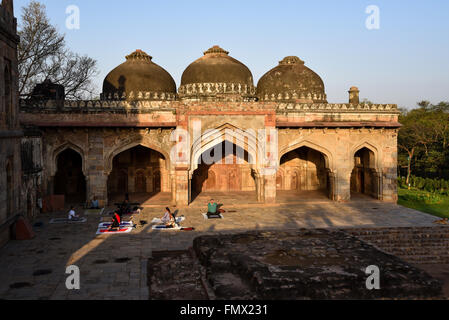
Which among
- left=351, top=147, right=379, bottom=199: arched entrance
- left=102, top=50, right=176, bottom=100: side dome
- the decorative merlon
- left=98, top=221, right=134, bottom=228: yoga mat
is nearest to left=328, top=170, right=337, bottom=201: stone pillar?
left=351, top=147, right=379, bottom=199: arched entrance

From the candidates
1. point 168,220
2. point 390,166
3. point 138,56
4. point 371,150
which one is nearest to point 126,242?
point 168,220

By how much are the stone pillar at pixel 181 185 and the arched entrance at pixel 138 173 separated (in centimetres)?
390

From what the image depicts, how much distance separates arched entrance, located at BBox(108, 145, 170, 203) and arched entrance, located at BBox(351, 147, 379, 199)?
34.4ft

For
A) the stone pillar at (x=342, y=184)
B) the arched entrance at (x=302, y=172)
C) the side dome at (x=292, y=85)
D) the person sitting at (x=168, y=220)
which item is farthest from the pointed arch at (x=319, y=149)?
the person sitting at (x=168, y=220)

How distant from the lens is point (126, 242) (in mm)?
11469

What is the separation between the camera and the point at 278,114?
60.3 ft

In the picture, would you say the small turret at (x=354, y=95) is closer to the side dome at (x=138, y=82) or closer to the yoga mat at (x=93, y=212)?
the side dome at (x=138, y=82)

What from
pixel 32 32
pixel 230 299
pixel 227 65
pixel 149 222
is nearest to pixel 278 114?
pixel 227 65

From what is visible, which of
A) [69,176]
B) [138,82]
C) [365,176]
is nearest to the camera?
[69,176]

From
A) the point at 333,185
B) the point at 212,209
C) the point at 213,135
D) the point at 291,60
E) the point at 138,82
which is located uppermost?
the point at 291,60

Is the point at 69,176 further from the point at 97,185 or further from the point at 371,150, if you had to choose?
the point at 371,150

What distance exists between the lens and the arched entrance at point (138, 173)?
68.9ft

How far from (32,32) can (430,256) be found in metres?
21.5

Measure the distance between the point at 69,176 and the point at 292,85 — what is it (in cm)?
1299
